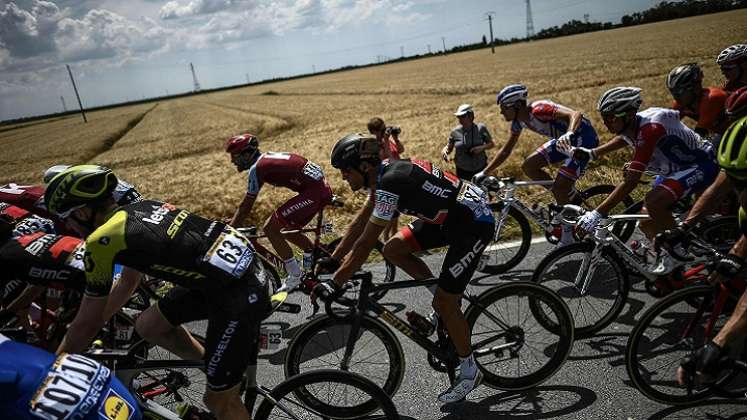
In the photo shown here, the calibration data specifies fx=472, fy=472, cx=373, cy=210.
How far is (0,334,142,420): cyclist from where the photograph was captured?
6.18 feet

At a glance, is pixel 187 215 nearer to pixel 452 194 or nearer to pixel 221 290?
pixel 221 290

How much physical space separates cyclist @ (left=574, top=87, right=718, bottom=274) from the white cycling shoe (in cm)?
233

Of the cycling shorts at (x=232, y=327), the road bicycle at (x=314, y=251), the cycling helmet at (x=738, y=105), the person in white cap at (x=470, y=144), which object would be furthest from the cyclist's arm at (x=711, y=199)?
the person in white cap at (x=470, y=144)

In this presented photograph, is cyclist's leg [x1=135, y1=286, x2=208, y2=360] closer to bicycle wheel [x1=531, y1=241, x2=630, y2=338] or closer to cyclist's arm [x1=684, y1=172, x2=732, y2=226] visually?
bicycle wheel [x1=531, y1=241, x2=630, y2=338]

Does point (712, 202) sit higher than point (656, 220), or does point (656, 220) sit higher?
point (712, 202)

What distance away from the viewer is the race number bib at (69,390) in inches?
75.5

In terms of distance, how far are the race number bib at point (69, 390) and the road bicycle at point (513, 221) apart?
4250 millimetres

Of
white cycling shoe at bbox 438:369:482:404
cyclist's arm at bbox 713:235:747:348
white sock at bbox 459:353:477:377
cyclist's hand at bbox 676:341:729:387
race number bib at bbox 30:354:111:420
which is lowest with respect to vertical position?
white cycling shoe at bbox 438:369:482:404

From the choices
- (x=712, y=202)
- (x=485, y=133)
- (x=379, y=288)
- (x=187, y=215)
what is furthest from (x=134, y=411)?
(x=485, y=133)

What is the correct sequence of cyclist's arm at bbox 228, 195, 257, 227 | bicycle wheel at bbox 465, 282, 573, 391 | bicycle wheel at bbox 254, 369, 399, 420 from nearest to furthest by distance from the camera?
bicycle wheel at bbox 254, 369, 399, 420 → bicycle wheel at bbox 465, 282, 573, 391 → cyclist's arm at bbox 228, 195, 257, 227

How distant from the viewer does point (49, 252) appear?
13.0 ft

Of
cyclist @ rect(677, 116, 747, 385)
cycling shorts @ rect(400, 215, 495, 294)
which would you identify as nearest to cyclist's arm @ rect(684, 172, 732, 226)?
cyclist @ rect(677, 116, 747, 385)

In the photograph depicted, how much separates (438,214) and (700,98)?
429 centimetres

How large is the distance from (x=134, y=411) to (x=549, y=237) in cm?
509
